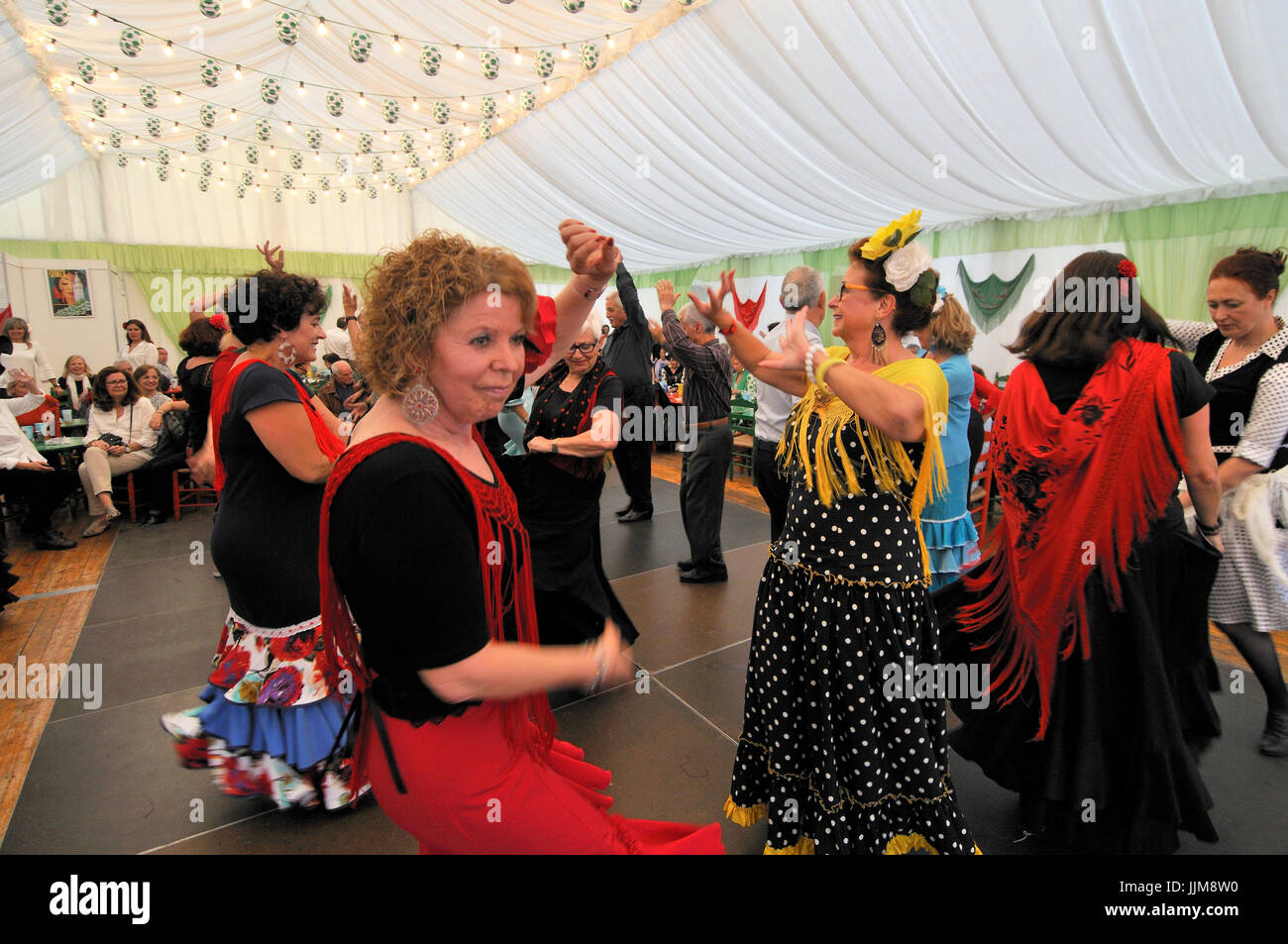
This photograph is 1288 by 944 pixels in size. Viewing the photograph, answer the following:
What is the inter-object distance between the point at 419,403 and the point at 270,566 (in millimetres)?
1480

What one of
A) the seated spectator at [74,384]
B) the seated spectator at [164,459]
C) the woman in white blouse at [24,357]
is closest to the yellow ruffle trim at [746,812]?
the seated spectator at [164,459]

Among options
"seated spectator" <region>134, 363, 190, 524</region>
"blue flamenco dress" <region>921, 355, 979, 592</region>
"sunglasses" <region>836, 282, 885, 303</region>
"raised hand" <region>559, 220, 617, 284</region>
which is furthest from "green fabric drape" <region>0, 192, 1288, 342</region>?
"raised hand" <region>559, 220, 617, 284</region>

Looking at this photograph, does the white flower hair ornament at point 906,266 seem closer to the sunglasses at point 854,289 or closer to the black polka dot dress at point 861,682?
the sunglasses at point 854,289

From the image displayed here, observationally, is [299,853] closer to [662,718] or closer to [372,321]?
[662,718]

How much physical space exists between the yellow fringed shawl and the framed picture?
1483cm

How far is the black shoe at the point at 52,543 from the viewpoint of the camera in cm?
581

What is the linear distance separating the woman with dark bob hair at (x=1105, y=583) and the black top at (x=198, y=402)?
142 inches

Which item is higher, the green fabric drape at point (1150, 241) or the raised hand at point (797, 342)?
the green fabric drape at point (1150, 241)

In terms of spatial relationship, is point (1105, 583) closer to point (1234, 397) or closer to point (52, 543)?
point (1234, 397)

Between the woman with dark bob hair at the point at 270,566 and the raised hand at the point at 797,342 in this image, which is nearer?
the raised hand at the point at 797,342

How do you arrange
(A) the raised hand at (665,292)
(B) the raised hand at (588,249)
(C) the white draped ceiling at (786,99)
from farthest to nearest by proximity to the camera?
(C) the white draped ceiling at (786,99) < (A) the raised hand at (665,292) < (B) the raised hand at (588,249)

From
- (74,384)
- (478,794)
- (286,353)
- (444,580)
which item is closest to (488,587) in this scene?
(444,580)

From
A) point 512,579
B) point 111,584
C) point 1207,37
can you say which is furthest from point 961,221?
point 111,584

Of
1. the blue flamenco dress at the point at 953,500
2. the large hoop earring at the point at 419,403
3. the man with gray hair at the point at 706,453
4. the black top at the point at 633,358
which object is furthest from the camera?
the man with gray hair at the point at 706,453
